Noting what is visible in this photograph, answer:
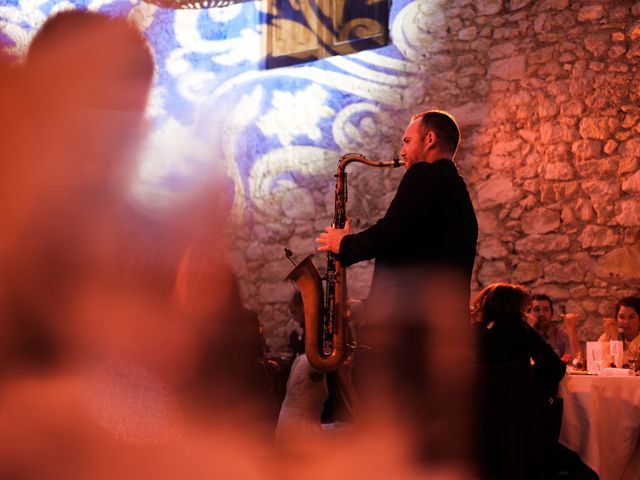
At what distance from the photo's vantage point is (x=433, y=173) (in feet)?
8.10

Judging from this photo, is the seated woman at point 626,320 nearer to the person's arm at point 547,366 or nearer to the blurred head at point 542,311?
the blurred head at point 542,311

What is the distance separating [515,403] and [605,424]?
0.52m

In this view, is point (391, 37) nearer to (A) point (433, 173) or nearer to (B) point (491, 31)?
(B) point (491, 31)

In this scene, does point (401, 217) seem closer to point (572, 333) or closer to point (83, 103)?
point (83, 103)

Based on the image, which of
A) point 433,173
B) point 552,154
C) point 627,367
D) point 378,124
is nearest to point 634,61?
point 552,154

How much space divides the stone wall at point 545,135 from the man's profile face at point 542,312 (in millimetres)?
575

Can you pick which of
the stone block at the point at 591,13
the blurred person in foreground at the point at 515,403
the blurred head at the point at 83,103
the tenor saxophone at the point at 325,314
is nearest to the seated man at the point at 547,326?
the blurred person in foreground at the point at 515,403

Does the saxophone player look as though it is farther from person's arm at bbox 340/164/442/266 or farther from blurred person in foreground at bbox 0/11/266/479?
blurred person in foreground at bbox 0/11/266/479

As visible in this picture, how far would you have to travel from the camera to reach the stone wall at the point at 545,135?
19.7ft

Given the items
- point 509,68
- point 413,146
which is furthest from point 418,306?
Result: point 509,68

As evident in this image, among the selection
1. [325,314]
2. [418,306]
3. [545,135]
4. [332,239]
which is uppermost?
[545,135]

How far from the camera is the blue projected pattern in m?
6.98

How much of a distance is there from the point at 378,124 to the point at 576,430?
3972 millimetres

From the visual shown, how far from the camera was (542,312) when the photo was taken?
5539 millimetres
